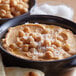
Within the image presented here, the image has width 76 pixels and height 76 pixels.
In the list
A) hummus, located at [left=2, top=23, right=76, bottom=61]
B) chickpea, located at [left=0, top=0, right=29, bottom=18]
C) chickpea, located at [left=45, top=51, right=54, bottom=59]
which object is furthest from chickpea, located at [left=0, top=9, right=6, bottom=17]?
chickpea, located at [left=45, top=51, right=54, bottom=59]

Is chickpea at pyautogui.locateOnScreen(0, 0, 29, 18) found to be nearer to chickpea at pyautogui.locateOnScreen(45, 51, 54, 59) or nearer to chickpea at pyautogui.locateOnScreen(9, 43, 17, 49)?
chickpea at pyautogui.locateOnScreen(9, 43, 17, 49)

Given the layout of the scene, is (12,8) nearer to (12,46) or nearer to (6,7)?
(6,7)

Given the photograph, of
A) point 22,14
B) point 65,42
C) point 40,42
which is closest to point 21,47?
→ point 40,42

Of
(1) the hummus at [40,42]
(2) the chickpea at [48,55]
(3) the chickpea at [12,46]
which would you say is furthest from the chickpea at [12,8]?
(2) the chickpea at [48,55]

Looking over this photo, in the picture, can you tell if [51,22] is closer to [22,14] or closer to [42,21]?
[42,21]

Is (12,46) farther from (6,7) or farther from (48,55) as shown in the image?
(6,7)

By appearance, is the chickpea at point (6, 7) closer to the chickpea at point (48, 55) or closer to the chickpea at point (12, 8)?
the chickpea at point (12, 8)

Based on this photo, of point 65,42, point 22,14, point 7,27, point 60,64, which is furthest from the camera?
point 22,14

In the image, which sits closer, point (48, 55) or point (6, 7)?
point (48, 55)

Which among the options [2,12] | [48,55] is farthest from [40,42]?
[2,12]
